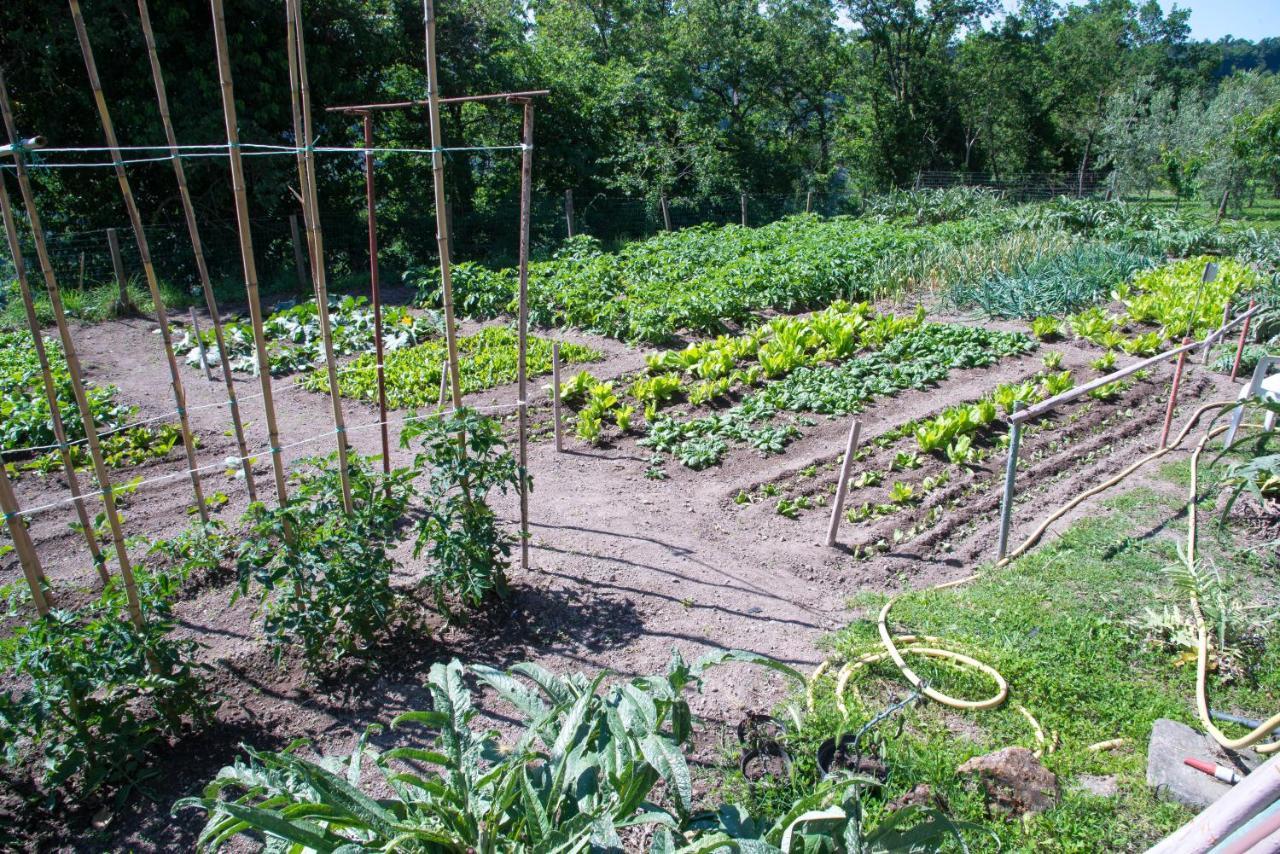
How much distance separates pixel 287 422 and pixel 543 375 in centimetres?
258

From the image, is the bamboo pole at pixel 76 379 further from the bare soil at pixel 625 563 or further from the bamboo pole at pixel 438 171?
the bamboo pole at pixel 438 171

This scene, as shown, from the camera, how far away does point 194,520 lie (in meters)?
5.85

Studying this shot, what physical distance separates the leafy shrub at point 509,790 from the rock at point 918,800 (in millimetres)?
938

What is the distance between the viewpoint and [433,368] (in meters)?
8.59

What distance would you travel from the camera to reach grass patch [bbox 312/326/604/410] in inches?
325

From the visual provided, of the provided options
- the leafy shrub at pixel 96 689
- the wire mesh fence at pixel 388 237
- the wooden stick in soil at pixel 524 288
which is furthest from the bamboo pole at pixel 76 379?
the wire mesh fence at pixel 388 237

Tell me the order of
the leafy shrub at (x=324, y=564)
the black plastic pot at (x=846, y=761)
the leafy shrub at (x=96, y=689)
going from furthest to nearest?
the leafy shrub at (x=324, y=564)
the black plastic pot at (x=846, y=761)
the leafy shrub at (x=96, y=689)

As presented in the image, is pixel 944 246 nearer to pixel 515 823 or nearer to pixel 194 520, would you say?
pixel 194 520

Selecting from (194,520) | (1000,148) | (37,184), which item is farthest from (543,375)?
(1000,148)

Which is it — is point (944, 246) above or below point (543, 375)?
above

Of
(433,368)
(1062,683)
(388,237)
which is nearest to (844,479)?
(1062,683)

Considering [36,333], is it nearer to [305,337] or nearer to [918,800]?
[918,800]

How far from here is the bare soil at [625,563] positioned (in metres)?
3.66

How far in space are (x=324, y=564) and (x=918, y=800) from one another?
2643 mm
